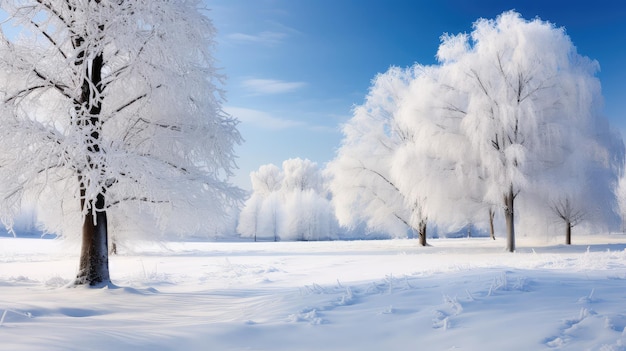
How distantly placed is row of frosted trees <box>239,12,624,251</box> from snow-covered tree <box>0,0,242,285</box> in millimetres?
12190

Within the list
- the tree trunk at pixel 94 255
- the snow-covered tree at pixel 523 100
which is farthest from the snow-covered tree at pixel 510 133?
the tree trunk at pixel 94 255

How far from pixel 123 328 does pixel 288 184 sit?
62881 mm

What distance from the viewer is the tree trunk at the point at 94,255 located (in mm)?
9141

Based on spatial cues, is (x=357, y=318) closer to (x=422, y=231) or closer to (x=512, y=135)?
(x=512, y=135)

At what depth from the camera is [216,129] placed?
9586 mm

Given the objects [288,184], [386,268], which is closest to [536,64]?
[386,268]

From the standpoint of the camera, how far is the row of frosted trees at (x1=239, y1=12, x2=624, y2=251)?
17.8 meters

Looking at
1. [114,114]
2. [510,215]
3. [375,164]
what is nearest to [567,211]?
[510,215]

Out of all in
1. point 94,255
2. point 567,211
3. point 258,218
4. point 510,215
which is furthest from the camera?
point 258,218

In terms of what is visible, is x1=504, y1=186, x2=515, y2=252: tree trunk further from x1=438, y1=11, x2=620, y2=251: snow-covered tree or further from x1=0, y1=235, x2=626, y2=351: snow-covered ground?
x1=0, y1=235, x2=626, y2=351: snow-covered ground

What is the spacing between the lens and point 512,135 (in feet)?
59.3

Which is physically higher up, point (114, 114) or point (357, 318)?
point (114, 114)

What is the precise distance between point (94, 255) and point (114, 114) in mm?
Answer: 3051

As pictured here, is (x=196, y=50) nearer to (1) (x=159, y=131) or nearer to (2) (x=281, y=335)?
(1) (x=159, y=131)
